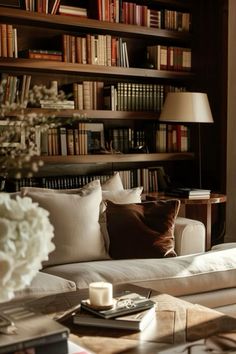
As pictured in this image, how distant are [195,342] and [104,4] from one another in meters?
3.27

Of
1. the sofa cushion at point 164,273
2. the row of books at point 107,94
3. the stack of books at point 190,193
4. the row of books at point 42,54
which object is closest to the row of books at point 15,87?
the row of books at point 107,94

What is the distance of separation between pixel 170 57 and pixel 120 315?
10.9ft

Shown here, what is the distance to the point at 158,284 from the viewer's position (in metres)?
2.84

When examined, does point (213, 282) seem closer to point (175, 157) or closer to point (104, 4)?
point (175, 157)

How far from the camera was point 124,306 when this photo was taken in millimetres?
2016

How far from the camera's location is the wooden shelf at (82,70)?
4094mm

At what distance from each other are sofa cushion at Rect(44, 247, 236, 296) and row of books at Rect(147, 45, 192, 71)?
87.1 inches

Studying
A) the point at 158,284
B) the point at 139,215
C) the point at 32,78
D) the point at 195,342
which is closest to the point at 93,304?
the point at 195,342

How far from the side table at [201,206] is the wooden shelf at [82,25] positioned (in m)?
1.35

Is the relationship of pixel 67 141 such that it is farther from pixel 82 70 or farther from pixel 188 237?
pixel 188 237

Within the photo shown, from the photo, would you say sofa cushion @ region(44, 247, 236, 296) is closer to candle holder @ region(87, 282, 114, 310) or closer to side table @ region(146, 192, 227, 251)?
candle holder @ region(87, 282, 114, 310)

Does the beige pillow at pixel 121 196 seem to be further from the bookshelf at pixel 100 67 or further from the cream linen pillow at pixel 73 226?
the bookshelf at pixel 100 67

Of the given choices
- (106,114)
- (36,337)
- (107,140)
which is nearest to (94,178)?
(107,140)

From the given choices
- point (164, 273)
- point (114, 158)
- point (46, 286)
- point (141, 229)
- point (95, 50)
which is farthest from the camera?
point (114, 158)
